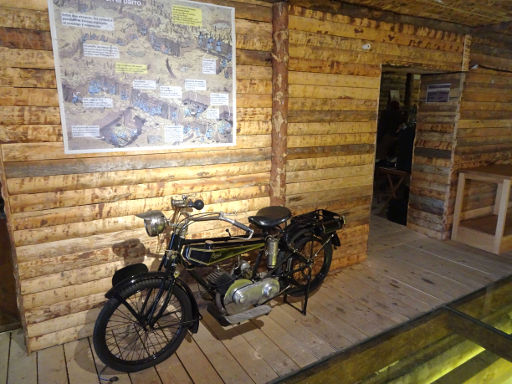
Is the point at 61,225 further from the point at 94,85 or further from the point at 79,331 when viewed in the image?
the point at 94,85

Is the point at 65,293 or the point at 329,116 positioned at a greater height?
the point at 329,116

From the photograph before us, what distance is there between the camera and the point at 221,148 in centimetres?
315

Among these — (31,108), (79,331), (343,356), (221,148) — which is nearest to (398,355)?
(343,356)

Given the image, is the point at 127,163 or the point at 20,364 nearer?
the point at 20,364

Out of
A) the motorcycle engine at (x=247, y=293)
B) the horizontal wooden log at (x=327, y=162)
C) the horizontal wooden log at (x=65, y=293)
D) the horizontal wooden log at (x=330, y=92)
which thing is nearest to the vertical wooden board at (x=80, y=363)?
the horizontal wooden log at (x=65, y=293)

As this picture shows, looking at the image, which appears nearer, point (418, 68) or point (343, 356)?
point (343, 356)

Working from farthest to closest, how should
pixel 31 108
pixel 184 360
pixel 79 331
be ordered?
pixel 79 331 < pixel 184 360 < pixel 31 108

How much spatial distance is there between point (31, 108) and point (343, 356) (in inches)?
102

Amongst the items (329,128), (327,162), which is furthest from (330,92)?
(327,162)

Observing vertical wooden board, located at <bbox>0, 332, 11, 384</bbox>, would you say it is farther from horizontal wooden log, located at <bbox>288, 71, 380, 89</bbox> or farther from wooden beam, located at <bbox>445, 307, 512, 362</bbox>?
horizontal wooden log, located at <bbox>288, 71, 380, 89</bbox>
